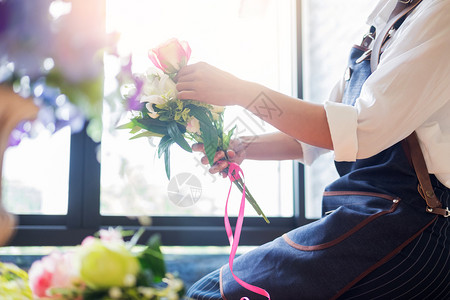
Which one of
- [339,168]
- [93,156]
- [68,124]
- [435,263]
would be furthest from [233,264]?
[93,156]

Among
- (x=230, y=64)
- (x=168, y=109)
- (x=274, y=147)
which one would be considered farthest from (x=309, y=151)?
(x=230, y=64)

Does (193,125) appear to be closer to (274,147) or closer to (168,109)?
(168,109)

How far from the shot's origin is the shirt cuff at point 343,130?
100cm

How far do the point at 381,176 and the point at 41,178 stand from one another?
158cm

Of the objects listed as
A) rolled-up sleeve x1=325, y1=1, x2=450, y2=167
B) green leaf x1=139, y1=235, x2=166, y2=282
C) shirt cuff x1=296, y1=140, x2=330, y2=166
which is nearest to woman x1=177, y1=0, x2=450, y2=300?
rolled-up sleeve x1=325, y1=1, x2=450, y2=167

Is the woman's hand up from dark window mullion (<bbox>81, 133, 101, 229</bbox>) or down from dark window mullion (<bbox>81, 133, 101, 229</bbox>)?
up

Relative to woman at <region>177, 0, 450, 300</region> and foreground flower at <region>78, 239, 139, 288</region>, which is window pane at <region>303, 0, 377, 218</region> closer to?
woman at <region>177, 0, 450, 300</region>

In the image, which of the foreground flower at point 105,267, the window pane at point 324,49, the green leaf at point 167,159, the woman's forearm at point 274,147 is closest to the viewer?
the foreground flower at point 105,267

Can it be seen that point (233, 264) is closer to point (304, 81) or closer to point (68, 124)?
point (68, 124)

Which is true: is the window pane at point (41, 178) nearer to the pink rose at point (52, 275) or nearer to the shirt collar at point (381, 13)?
the shirt collar at point (381, 13)

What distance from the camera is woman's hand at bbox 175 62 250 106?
3.34 ft

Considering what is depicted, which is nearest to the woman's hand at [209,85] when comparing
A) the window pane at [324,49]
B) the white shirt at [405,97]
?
the white shirt at [405,97]

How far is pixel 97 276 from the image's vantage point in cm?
43

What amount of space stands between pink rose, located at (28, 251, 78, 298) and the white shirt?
694 millimetres
